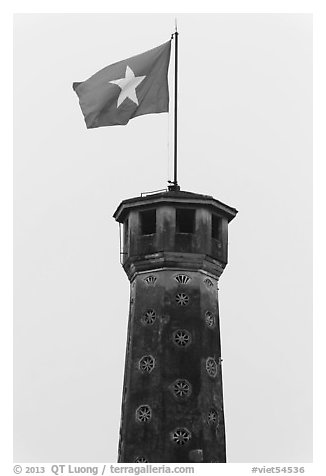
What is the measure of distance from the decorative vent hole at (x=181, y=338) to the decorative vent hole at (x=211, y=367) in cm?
130

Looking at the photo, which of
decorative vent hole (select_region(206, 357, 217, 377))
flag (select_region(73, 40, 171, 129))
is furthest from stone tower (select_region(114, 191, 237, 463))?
flag (select_region(73, 40, 171, 129))

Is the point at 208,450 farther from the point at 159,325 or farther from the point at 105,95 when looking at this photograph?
the point at 105,95

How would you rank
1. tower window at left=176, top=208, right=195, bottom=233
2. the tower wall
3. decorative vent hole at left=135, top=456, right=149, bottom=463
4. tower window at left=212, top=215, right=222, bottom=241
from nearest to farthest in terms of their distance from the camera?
decorative vent hole at left=135, top=456, right=149, bottom=463 < the tower wall < tower window at left=176, top=208, right=195, bottom=233 < tower window at left=212, top=215, right=222, bottom=241

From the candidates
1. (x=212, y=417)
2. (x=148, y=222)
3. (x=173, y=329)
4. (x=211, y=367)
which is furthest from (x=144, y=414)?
(x=148, y=222)

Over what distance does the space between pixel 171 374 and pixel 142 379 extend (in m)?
1.44

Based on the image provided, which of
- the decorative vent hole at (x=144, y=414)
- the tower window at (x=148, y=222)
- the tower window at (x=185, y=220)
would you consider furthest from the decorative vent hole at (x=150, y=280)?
the decorative vent hole at (x=144, y=414)

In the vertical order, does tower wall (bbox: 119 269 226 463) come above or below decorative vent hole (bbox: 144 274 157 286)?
below

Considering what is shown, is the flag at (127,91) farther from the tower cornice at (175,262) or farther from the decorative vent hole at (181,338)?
the decorative vent hole at (181,338)

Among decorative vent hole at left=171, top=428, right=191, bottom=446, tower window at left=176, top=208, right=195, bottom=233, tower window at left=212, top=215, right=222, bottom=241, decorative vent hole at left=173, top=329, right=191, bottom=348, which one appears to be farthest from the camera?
tower window at left=212, top=215, right=222, bottom=241

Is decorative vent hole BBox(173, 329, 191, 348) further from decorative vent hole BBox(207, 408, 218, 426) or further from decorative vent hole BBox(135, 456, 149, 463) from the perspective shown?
decorative vent hole BBox(135, 456, 149, 463)

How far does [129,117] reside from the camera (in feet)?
233

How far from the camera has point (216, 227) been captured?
243ft

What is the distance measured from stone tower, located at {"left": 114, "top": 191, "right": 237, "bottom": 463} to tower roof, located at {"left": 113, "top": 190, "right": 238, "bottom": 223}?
0.05m

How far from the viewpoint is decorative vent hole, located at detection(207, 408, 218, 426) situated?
228 feet
